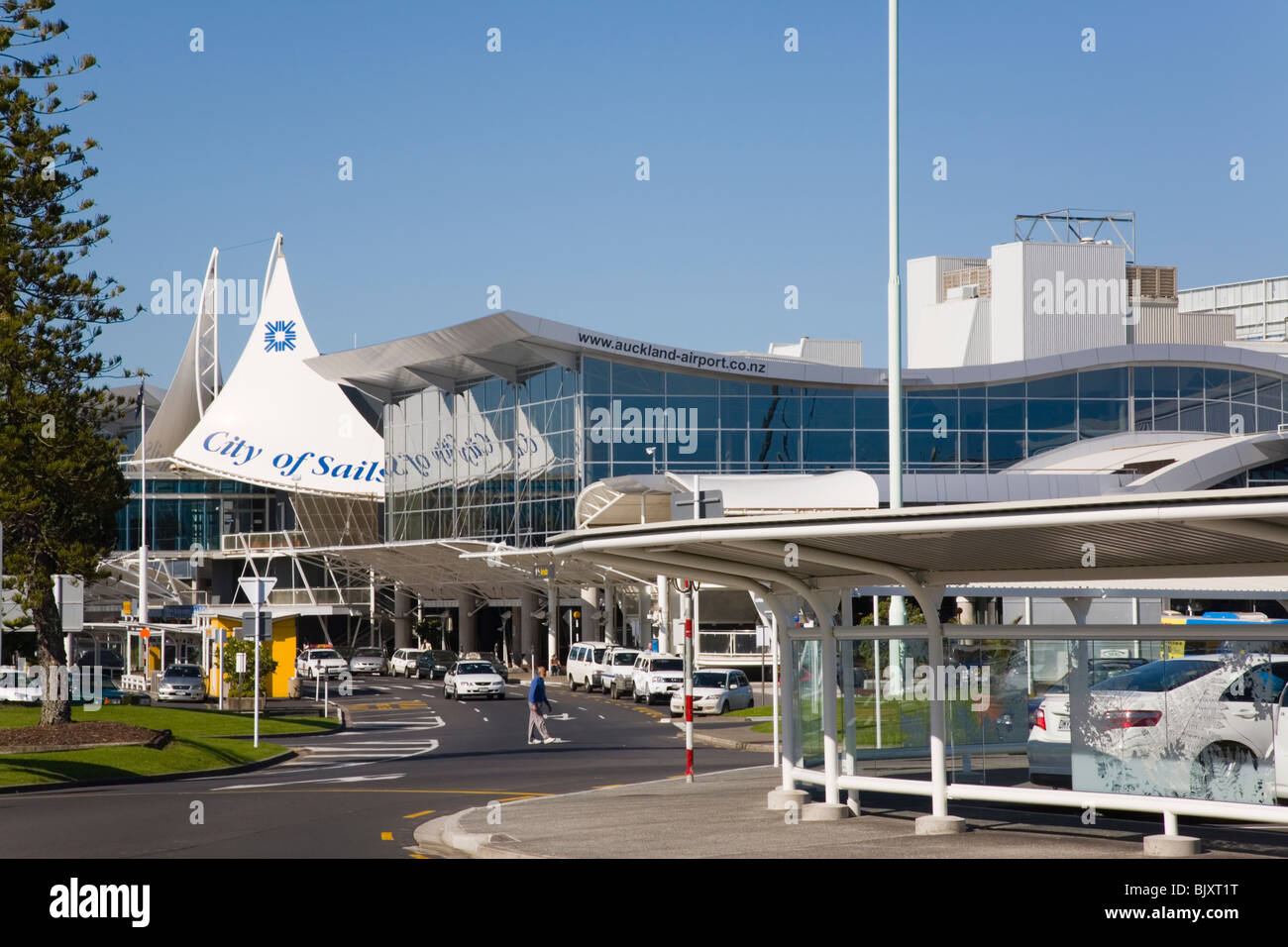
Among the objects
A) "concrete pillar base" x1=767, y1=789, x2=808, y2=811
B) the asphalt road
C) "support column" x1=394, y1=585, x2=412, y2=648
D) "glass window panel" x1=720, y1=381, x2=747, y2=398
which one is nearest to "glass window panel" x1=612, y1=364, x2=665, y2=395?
"glass window panel" x1=720, y1=381, x2=747, y2=398

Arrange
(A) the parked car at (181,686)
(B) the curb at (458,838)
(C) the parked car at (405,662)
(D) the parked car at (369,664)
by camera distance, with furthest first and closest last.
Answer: (D) the parked car at (369,664), (C) the parked car at (405,662), (A) the parked car at (181,686), (B) the curb at (458,838)

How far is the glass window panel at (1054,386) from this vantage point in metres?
73.8

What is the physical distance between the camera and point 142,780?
26359 millimetres

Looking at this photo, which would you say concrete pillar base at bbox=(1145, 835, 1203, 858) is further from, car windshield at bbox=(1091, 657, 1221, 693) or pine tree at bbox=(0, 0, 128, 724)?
pine tree at bbox=(0, 0, 128, 724)

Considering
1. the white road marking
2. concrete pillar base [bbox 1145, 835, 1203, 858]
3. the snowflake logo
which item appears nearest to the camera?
concrete pillar base [bbox 1145, 835, 1203, 858]

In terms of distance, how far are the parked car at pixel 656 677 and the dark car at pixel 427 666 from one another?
20913 mm

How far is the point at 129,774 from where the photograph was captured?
26.7m

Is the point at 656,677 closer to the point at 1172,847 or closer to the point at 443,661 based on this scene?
the point at 443,661

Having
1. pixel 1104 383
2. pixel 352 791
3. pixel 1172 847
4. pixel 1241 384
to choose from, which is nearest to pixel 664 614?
pixel 1104 383

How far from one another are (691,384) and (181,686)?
29854 mm

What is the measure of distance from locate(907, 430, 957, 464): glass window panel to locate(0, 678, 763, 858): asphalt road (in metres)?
33.1

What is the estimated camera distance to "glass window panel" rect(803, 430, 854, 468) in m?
73.9

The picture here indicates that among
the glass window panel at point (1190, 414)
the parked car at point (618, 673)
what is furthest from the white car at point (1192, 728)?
the glass window panel at point (1190, 414)

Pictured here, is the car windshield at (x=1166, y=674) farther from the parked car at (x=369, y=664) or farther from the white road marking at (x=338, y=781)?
the parked car at (x=369, y=664)
